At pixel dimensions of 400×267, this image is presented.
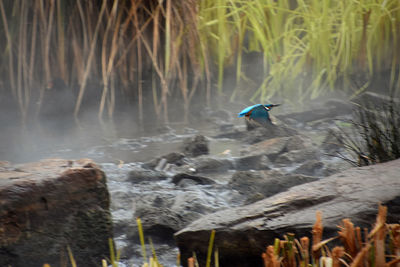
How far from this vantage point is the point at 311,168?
2572 mm

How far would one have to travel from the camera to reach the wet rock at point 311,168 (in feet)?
8.39

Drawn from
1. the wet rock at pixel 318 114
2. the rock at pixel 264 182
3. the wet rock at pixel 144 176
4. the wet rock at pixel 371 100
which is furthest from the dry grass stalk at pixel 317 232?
the wet rock at pixel 318 114

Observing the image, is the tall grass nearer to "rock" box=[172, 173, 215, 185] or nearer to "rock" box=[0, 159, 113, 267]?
"rock" box=[172, 173, 215, 185]

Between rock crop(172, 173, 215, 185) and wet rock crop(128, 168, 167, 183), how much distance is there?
12 centimetres

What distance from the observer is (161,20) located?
4082 millimetres

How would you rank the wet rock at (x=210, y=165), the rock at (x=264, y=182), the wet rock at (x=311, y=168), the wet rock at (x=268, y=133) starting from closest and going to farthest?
1. the rock at (x=264, y=182)
2. the wet rock at (x=311, y=168)
3. the wet rock at (x=210, y=165)
4. the wet rock at (x=268, y=133)

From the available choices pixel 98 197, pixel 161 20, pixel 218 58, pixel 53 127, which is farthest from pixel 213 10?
pixel 98 197

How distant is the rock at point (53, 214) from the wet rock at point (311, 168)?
1.28 metres

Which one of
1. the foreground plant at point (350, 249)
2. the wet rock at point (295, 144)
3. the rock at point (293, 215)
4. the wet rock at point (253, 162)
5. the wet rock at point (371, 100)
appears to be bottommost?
the wet rock at point (253, 162)

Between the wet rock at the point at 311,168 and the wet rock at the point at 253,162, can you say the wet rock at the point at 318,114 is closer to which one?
the wet rock at the point at 253,162

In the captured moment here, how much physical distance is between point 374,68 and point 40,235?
174 inches

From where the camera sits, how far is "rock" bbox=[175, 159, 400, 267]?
1.34m

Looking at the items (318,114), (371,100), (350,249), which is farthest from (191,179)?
(318,114)

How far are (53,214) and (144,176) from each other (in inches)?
41.9
